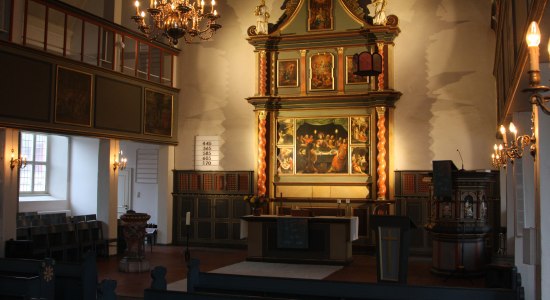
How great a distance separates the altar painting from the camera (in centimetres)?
1558

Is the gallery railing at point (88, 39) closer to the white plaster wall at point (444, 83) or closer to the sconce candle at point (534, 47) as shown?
the white plaster wall at point (444, 83)

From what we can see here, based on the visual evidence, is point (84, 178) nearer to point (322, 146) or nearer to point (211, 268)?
point (211, 268)

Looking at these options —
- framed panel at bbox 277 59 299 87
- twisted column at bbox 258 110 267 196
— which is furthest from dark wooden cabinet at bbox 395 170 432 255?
framed panel at bbox 277 59 299 87

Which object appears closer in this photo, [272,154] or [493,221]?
[493,221]

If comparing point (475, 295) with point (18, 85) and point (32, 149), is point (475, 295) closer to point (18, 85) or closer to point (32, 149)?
point (18, 85)

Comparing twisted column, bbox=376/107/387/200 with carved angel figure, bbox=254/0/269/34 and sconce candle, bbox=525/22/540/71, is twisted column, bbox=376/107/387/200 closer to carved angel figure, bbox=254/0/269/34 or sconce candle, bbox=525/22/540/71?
carved angel figure, bbox=254/0/269/34

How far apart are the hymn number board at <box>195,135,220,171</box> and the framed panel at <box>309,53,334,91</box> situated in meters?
3.43

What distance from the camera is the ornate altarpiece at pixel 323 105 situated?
1526cm

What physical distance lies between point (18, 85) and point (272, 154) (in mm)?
7209

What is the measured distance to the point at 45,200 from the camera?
17.7m

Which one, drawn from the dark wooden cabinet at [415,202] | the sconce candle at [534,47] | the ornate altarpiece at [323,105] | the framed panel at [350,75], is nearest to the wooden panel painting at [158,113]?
the ornate altarpiece at [323,105]

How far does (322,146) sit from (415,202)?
2.96m

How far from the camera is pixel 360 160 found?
15.4 meters

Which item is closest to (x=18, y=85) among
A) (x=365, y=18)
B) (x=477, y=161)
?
(x=365, y=18)
